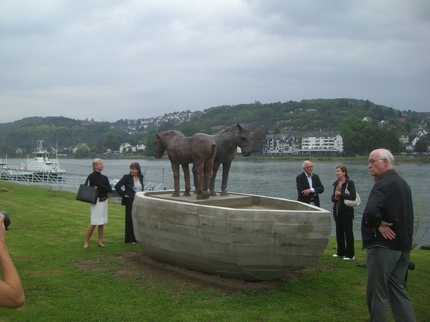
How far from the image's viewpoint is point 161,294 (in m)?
6.79

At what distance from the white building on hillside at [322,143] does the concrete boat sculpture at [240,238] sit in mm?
97793

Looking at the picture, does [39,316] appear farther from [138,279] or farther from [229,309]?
[229,309]

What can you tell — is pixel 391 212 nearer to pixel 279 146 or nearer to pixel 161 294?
pixel 161 294

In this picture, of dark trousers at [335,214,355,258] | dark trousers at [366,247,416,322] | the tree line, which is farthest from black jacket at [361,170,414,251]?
the tree line

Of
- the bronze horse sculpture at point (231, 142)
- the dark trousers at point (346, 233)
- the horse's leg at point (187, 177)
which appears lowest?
the dark trousers at point (346, 233)

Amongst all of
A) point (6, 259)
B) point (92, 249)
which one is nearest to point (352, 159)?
point (92, 249)

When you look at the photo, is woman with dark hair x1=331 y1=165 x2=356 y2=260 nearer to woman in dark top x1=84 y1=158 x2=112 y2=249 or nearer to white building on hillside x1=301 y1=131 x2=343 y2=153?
woman in dark top x1=84 y1=158 x2=112 y2=249

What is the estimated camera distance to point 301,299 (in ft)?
21.9

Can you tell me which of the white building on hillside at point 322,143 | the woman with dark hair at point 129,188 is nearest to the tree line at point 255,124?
the white building on hillside at point 322,143

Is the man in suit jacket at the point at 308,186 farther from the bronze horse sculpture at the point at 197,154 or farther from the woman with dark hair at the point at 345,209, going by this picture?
the bronze horse sculpture at the point at 197,154

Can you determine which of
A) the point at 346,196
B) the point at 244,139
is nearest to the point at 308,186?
the point at 346,196

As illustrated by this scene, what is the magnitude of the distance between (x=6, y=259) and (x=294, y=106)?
157 meters

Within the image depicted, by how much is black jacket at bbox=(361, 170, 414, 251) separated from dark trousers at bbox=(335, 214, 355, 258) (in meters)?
4.15

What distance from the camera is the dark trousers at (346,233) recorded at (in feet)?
30.4
